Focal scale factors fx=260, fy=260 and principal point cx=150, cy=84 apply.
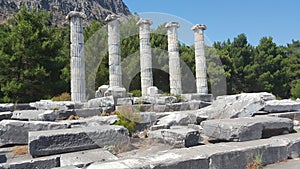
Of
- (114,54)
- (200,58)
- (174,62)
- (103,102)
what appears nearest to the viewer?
(103,102)

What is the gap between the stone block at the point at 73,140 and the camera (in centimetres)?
441

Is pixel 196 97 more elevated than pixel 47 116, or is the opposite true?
pixel 196 97

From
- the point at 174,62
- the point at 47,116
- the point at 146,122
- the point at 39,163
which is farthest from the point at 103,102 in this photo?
the point at 174,62

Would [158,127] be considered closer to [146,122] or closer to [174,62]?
[146,122]

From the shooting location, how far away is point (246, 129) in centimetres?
468

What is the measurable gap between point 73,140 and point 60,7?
7978 cm

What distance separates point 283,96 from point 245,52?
7216 millimetres

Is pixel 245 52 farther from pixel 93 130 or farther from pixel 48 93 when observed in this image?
pixel 93 130

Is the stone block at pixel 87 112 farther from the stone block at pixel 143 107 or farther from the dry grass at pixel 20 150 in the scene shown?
the dry grass at pixel 20 150

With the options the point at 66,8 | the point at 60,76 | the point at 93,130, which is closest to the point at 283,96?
the point at 60,76

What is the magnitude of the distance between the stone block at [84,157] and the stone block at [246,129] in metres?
2.12

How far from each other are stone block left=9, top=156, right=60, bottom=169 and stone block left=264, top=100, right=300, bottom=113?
5.77 metres

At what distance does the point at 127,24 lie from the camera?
91.3 feet

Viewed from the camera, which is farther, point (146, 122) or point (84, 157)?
point (146, 122)
